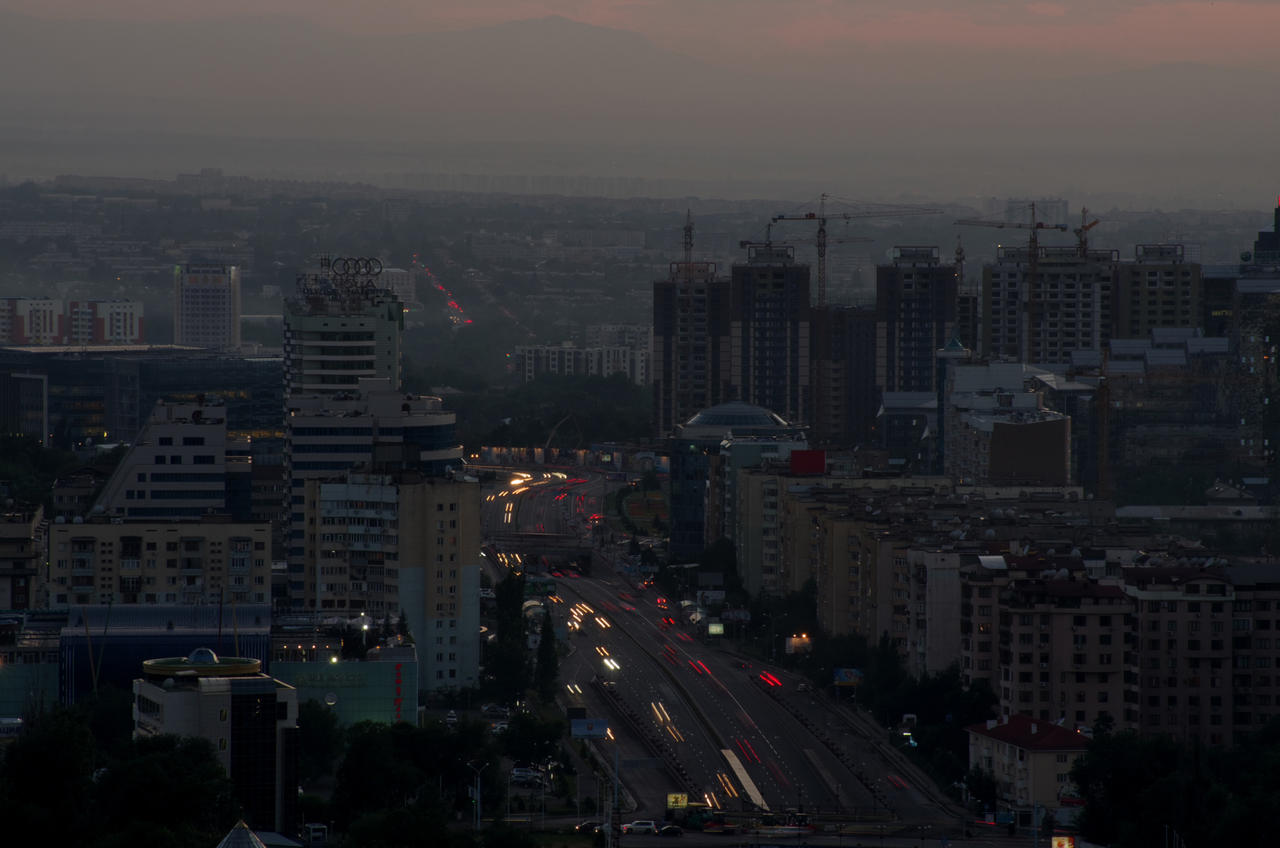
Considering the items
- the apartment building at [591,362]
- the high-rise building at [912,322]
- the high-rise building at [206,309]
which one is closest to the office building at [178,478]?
the high-rise building at [912,322]

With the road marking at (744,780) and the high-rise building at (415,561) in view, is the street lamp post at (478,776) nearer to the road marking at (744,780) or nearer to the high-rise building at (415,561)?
the road marking at (744,780)

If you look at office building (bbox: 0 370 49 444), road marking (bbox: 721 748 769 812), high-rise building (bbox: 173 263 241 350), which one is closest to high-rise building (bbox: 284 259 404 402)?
road marking (bbox: 721 748 769 812)

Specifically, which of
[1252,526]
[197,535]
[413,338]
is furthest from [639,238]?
[197,535]

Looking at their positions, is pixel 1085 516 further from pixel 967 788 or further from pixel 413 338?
pixel 413 338

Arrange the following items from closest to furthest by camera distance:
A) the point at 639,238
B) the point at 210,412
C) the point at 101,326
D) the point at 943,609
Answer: the point at 943,609 → the point at 210,412 → the point at 101,326 → the point at 639,238

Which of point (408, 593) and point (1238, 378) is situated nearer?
point (408, 593)

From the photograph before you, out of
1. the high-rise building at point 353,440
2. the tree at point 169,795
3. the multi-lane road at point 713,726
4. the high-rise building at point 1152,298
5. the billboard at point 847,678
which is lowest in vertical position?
the multi-lane road at point 713,726

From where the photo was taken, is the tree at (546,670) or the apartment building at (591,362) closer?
the tree at (546,670)

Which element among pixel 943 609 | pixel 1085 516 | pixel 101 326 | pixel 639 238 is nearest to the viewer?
pixel 943 609
